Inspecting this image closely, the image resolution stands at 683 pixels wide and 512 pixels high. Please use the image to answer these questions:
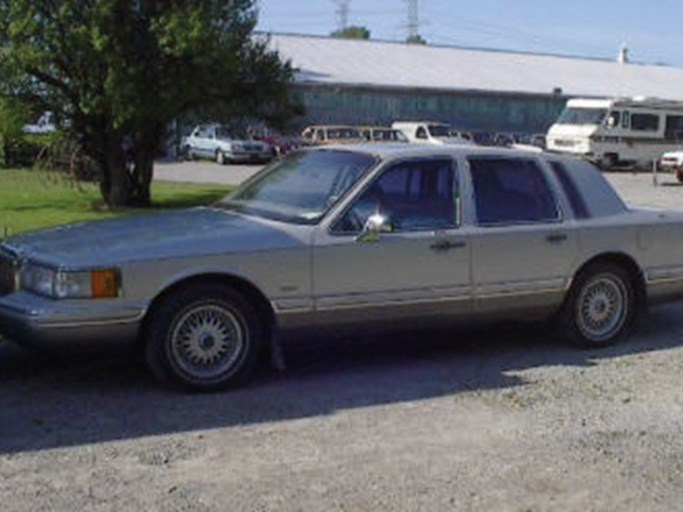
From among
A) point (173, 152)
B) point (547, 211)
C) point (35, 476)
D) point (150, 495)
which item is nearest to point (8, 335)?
point (35, 476)

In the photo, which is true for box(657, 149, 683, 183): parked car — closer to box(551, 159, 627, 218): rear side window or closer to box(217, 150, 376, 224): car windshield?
box(551, 159, 627, 218): rear side window

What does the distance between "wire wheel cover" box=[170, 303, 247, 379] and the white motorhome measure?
3477 cm

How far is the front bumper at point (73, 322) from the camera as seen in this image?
648 centimetres

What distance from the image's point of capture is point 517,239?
7.95 m

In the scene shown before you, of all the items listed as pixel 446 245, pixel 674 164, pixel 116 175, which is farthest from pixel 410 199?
pixel 674 164

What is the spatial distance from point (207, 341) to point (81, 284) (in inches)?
33.8

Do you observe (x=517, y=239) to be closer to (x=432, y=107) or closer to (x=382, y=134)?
(x=382, y=134)

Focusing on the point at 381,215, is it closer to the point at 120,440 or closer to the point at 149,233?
the point at 149,233

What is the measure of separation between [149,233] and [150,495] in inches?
93.6

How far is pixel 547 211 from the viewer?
8.22 metres

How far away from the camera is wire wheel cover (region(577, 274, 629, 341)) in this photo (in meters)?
8.42

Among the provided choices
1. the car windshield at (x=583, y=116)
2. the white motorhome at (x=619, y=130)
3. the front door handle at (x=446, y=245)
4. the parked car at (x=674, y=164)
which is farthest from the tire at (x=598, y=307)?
the car windshield at (x=583, y=116)

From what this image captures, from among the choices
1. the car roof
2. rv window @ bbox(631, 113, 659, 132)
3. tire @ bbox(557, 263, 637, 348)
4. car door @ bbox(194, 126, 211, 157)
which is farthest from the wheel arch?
car door @ bbox(194, 126, 211, 157)

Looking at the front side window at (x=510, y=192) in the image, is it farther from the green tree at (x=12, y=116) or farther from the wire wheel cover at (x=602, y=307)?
the green tree at (x=12, y=116)
